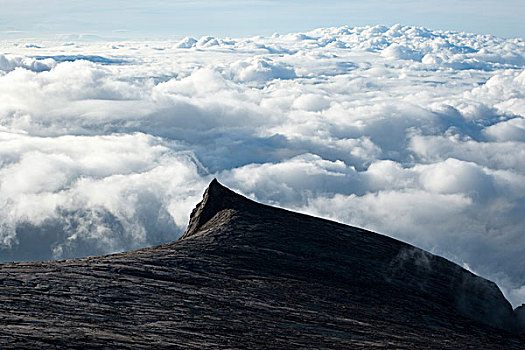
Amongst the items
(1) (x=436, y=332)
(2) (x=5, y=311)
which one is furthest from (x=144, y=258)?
(1) (x=436, y=332)

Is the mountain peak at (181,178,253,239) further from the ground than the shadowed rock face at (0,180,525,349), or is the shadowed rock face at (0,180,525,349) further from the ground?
the mountain peak at (181,178,253,239)

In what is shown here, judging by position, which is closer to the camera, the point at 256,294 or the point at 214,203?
the point at 256,294

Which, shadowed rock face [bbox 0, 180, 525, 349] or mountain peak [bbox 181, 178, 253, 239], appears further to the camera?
mountain peak [bbox 181, 178, 253, 239]

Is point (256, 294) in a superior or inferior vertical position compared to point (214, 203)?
inferior

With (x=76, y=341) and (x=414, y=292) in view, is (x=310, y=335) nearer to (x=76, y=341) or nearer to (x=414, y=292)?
(x=76, y=341)

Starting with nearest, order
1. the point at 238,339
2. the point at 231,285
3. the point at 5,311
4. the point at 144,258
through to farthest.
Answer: the point at 5,311
the point at 238,339
the point at 231,285
the point at 144,258

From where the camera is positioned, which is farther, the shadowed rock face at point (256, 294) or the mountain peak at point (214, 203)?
the mountain peak at point (214, 203)

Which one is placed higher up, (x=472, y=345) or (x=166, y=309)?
(x=166, y=309)

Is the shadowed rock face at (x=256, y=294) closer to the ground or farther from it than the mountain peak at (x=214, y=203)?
closer to the ground
